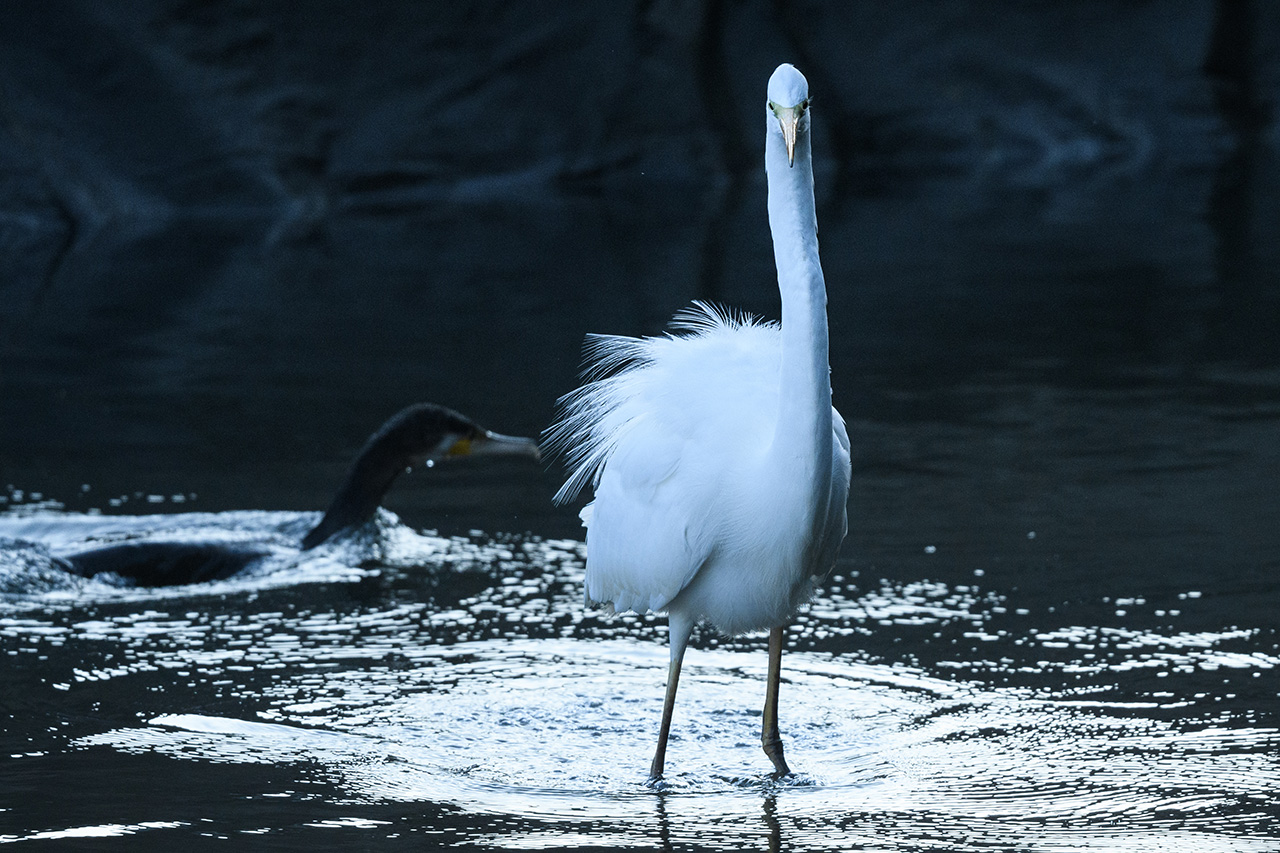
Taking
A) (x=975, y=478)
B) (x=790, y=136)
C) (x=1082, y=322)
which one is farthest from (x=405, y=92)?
(x=790, y=136)

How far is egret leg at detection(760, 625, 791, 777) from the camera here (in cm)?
432

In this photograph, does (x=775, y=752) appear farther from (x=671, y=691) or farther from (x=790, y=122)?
(x=790, y=122)

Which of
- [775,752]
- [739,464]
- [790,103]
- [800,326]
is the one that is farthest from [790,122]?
[775,752]

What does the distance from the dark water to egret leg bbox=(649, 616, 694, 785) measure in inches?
2.7

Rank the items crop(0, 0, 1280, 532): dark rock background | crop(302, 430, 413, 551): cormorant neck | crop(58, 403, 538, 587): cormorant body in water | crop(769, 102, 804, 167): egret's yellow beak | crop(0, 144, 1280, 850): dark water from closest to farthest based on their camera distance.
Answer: crop(769, 102, 804, 167): egret's yellow beak → crop(0, 144, 1280, 850): dark water → crop(58, 403, 538, 587): cormorant body in water → crop(302, 430, 413, 551): cormorant neck → crop(0, 0, 1280, 532): dark rock background

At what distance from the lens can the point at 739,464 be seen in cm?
409

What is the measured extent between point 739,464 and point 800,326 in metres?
0.44

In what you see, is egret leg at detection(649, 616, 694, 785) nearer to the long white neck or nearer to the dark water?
the dark water

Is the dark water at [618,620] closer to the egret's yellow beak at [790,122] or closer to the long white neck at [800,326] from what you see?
the long white neck at [800,326]

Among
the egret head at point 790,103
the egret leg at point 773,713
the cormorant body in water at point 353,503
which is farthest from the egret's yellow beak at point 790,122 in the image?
the cormorant body in water at point 353,503

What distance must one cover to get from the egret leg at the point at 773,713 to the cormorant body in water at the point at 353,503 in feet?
8.80

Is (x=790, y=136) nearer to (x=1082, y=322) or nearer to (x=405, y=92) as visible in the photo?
(x=1082, y=322)

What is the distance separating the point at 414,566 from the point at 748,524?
107 inches

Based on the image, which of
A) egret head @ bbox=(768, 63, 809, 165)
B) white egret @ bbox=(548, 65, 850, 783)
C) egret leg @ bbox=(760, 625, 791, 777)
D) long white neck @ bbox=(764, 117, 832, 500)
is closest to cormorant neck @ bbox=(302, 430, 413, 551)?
white egret @ bbox=(548, 65, 850, 783)
